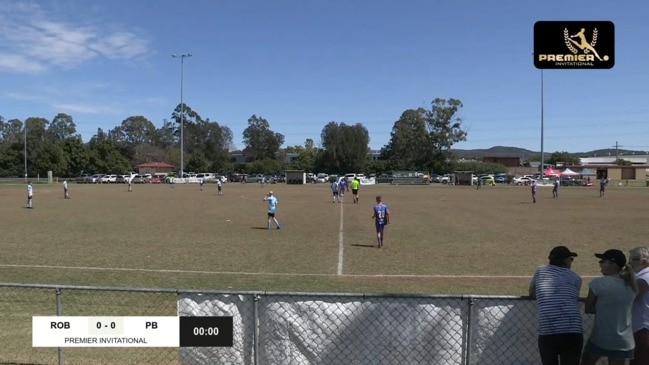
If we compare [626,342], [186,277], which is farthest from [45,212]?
[626,342]

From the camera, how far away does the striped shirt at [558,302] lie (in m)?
4.49

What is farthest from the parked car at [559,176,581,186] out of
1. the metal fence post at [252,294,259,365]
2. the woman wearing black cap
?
the metal fence post at [252,294,259,365]

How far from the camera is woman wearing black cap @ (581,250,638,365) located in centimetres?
445

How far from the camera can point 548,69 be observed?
4.59 m

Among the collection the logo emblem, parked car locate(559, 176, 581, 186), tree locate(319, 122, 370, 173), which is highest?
tree locate(319, 122, 370, 173)

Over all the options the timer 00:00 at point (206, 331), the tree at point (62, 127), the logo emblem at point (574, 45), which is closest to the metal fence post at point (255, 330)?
the timer 00:00 at point (206, 331)

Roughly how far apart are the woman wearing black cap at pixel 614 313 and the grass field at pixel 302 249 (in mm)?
5595

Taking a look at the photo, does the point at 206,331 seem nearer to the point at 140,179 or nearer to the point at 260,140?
the point at 140,179

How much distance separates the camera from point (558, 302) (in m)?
4.53

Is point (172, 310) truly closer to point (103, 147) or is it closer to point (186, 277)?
point (186, 277)

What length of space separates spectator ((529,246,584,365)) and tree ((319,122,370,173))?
11710cm

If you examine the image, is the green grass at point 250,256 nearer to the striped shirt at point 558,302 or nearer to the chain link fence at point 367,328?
the chain link fence at point 367,328

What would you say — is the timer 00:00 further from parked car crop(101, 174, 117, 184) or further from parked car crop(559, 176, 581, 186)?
parked car crop(101, 174, 117, 184)

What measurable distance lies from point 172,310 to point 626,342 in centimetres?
598
